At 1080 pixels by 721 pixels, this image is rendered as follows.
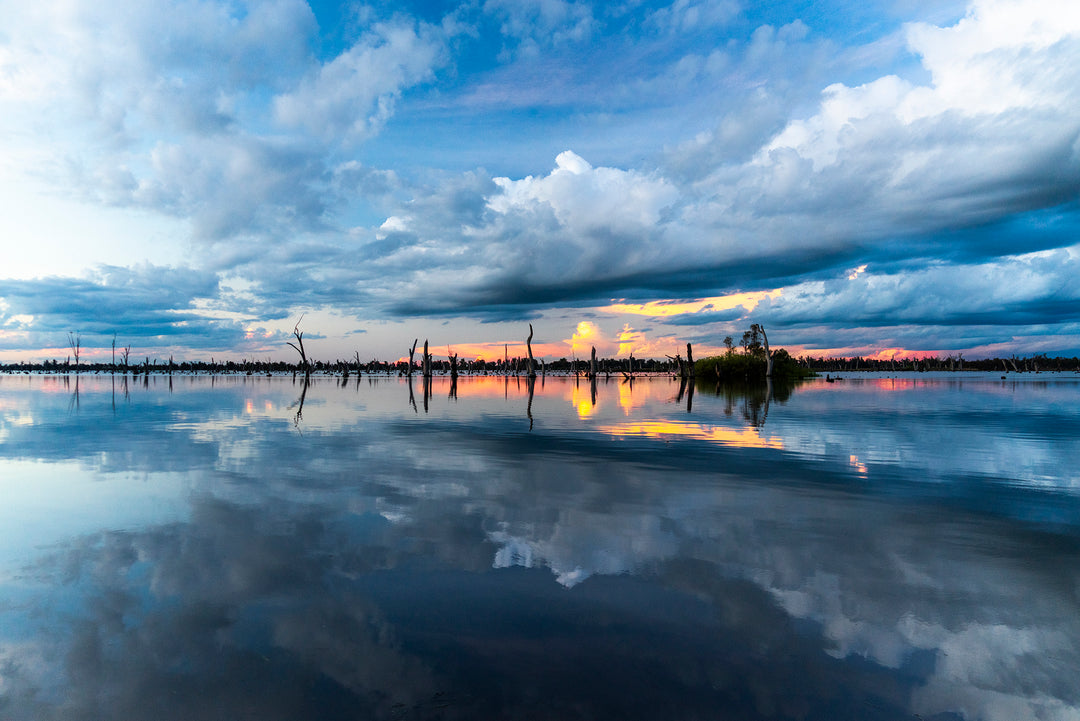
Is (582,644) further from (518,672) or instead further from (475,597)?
(475,597)

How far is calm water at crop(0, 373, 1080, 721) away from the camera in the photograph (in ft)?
12.7

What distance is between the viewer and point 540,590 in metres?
5.52

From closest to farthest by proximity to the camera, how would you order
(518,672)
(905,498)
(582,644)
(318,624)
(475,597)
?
1. (518,672)
2. (582,644)
3. (318,624)
4. (475,597)
5. (905,498)

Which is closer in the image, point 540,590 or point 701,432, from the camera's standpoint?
point 540,590

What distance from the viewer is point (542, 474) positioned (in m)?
11.4

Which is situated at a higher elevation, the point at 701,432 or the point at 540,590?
the point at 540,590

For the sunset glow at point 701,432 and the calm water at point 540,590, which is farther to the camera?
the sunset glow at point 701,432

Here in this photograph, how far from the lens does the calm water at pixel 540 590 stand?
388 cm

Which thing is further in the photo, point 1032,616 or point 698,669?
point 1032,616

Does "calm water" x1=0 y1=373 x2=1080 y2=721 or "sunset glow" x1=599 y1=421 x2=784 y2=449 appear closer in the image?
"calm water" x1=0 y1=373 x2=1080 y2=721

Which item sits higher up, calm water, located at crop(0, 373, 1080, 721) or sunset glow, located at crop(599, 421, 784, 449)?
calm water, located at crop(0, 373, 1080, 721)

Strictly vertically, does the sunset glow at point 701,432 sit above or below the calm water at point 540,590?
below

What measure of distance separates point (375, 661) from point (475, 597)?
4.19 feet

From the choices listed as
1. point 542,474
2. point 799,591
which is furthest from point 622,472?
point 799,591
